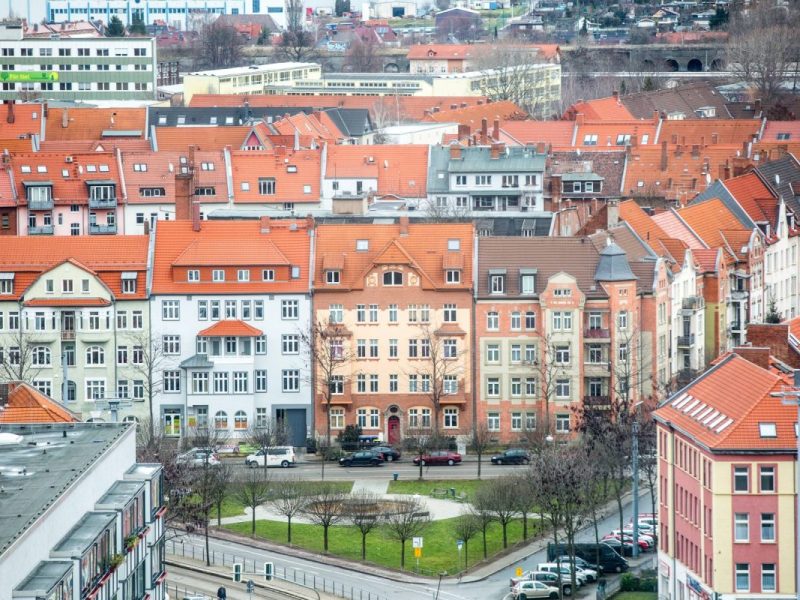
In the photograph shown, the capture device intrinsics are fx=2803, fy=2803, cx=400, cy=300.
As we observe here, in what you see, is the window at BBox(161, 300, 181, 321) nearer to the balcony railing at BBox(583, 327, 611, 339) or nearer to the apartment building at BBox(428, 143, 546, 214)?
the balcony railing at BBox(583, 327, 611, 339)

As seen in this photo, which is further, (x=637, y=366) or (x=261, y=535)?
(x=637, y=366)

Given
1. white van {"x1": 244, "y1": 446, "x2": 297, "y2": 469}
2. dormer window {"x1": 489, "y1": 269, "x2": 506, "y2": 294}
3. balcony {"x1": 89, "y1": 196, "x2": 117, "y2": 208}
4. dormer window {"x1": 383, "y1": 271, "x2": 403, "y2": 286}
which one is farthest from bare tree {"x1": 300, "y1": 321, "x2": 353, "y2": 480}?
balcony {"x1": 89, "y1": 196, "x2": 117, "y2": 208}

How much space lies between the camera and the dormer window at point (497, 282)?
109938mm

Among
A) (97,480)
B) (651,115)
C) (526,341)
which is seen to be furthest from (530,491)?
(651,115)

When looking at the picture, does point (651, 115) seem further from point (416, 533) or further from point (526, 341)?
point (416, 533)

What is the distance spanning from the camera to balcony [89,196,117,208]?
141125mm

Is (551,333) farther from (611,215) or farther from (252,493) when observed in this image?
(252,493)

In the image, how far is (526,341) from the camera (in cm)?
11006

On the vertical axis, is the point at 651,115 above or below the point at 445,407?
above

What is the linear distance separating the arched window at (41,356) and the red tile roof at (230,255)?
4.96m

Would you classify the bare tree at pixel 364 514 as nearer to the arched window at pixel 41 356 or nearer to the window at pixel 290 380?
the window at pixel 290 380

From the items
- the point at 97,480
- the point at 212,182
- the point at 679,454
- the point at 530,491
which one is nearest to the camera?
the point at 97,480

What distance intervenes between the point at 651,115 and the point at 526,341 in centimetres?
8732

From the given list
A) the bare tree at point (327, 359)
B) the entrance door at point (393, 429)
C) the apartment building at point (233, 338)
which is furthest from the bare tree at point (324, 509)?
the apartment building at point (233, 338)
